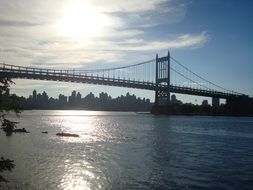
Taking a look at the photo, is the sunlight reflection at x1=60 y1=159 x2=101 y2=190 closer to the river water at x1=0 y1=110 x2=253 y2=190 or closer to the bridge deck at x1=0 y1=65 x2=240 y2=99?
the river water at x1=0 y1=110 x2=253 y2=190

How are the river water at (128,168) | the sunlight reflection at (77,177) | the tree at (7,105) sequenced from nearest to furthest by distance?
the tree at (7,105) → the sunlight reflection at (77,177) → the river water at (128,168)

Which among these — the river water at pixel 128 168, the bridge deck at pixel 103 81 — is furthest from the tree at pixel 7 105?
the bridge deck at pixel 103 81

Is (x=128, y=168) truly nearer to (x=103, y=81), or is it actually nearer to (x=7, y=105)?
(x=7, y=105)

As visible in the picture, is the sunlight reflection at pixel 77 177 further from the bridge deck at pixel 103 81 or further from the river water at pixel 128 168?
the bridge deck at pixel 103 81

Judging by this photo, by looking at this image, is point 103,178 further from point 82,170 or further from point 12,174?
point 12,174

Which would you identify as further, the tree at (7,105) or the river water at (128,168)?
the river water at (128,168)

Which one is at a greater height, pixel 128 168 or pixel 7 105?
pixel 7 105

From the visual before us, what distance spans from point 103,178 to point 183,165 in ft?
20.7

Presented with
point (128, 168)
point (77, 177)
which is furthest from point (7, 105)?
point (128, 168)

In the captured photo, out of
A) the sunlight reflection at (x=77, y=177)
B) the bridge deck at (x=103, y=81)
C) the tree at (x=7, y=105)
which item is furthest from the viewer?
the bridge deck at (x=103, y=81)

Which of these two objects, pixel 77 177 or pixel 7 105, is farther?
pixel 77 177

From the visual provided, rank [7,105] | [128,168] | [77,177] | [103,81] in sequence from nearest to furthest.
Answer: [7,105] → [77,177] → [128,168] → [103,81]

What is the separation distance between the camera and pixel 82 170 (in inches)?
970

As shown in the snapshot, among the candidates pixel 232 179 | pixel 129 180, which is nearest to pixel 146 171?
pixel 129 180
